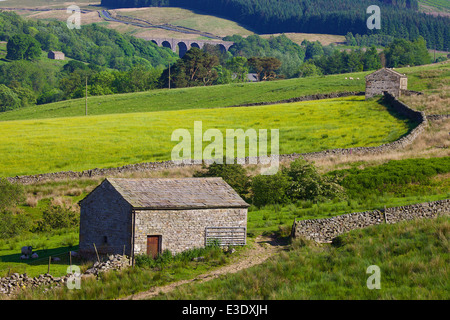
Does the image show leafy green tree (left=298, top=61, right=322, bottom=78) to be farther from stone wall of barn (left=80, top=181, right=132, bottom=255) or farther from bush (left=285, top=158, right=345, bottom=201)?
stone wall of barn (left=80, top=181, right=132, bottom=255)

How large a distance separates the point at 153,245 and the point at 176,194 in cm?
345

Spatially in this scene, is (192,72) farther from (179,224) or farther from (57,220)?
(179,224)

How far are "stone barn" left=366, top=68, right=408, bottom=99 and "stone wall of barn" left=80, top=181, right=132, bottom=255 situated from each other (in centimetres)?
5886

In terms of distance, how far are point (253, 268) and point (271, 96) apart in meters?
77.0

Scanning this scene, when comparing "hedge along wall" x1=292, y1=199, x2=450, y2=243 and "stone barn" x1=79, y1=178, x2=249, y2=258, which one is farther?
"hedge along wall" x1=292, y1=199, x2=450, y2=243

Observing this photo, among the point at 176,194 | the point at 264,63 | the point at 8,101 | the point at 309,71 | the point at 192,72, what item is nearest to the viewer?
the point at 176,194

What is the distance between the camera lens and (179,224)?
34906mm

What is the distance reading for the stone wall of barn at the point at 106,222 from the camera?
34281 mm

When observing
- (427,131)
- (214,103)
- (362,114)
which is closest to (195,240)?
(427,131)

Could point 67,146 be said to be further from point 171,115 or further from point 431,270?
point 431,270

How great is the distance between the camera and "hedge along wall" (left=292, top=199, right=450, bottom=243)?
36000 mm

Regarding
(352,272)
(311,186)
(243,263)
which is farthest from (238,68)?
(352,272)

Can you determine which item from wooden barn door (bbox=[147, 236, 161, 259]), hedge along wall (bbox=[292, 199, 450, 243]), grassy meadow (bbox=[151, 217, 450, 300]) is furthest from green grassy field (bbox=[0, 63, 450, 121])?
grassy meadow (bbox=[151, 217, 450, 300])

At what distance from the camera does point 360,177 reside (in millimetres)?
49719
